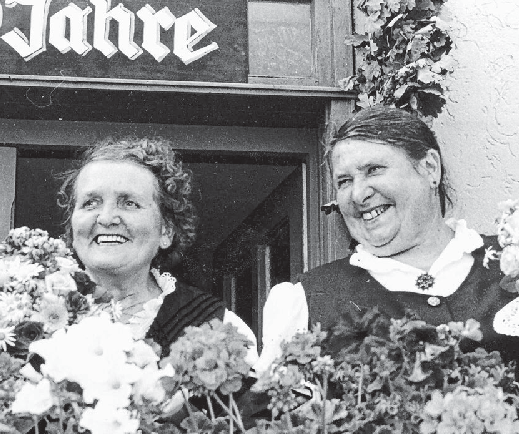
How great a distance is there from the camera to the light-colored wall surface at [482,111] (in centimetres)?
253

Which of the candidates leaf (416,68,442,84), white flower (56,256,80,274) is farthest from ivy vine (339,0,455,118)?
white flower (56,256,80,274)

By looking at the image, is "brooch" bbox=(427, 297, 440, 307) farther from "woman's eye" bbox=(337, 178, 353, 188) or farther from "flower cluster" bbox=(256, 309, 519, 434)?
"flower cluster" bbox=(256, 309, 519, 434)

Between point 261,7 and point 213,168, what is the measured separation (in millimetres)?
1139

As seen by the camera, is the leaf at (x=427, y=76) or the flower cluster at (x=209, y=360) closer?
the flower cluster at (x=209, y=360)

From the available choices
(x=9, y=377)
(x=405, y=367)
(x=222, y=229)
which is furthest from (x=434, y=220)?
(x=222, y=229)

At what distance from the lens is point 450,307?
163 cm

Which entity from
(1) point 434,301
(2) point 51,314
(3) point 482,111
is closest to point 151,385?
(2) point 51,314

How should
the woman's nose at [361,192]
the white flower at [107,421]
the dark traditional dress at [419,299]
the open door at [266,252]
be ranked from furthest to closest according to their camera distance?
the open door at [266,252]
the woman's nose at [361,192]
the dark traditional dress at [419,299]
the white flower at [107,421]

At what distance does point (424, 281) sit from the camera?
1.68 meters

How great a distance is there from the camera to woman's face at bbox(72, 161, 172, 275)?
1.81 m

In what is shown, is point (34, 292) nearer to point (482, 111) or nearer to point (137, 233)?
point (137, 233)

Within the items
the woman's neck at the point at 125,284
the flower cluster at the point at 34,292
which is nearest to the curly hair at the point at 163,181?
the woman's neck at the point at 125,284

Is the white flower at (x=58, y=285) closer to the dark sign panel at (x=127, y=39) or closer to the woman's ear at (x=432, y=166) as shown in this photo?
the woman's ear at (x=432, y=166)

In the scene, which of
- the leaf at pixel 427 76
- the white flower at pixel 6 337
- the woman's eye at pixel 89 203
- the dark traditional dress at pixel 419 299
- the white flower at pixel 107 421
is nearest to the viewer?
the white flower at pixel 107 421
